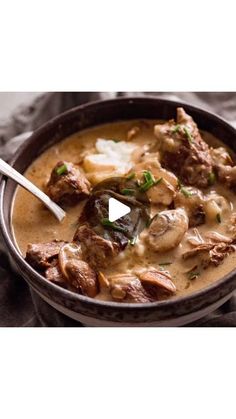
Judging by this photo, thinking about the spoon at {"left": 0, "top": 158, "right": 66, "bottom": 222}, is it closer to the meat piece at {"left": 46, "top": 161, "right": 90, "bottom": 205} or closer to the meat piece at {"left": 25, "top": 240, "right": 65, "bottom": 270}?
the meat piece at {"left": 46, "top": 161, "right": 90, "bottom": 205}

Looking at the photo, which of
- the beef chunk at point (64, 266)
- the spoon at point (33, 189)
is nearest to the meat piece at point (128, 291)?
the beef chunk at point (64, 266)

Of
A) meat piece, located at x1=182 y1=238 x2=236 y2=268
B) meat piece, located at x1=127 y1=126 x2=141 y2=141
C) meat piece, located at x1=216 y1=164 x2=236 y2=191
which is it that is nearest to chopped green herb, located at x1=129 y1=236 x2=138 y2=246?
meat piece, located at x1=182 y1=238 x2=236 y2=268

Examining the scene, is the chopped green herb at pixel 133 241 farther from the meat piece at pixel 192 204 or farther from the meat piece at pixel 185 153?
the meat piece at pixel 185 153

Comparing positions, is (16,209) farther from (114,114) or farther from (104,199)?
(114,114)

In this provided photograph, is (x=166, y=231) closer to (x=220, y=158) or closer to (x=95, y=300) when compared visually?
(x=95, y=300)

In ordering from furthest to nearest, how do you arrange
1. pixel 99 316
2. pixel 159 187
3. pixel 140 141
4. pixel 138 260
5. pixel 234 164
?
pixel 140 141, pixel 234 164, pixel 159 187, pixel 138 260, pixel 99 316

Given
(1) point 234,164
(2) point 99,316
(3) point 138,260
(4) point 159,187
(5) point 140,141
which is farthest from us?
(5) point 140,141

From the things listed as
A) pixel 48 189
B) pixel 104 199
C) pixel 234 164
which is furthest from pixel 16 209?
pixel 234 164

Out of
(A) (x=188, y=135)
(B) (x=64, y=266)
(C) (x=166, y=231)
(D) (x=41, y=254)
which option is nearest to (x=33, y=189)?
(D) (x=41, y=254)
